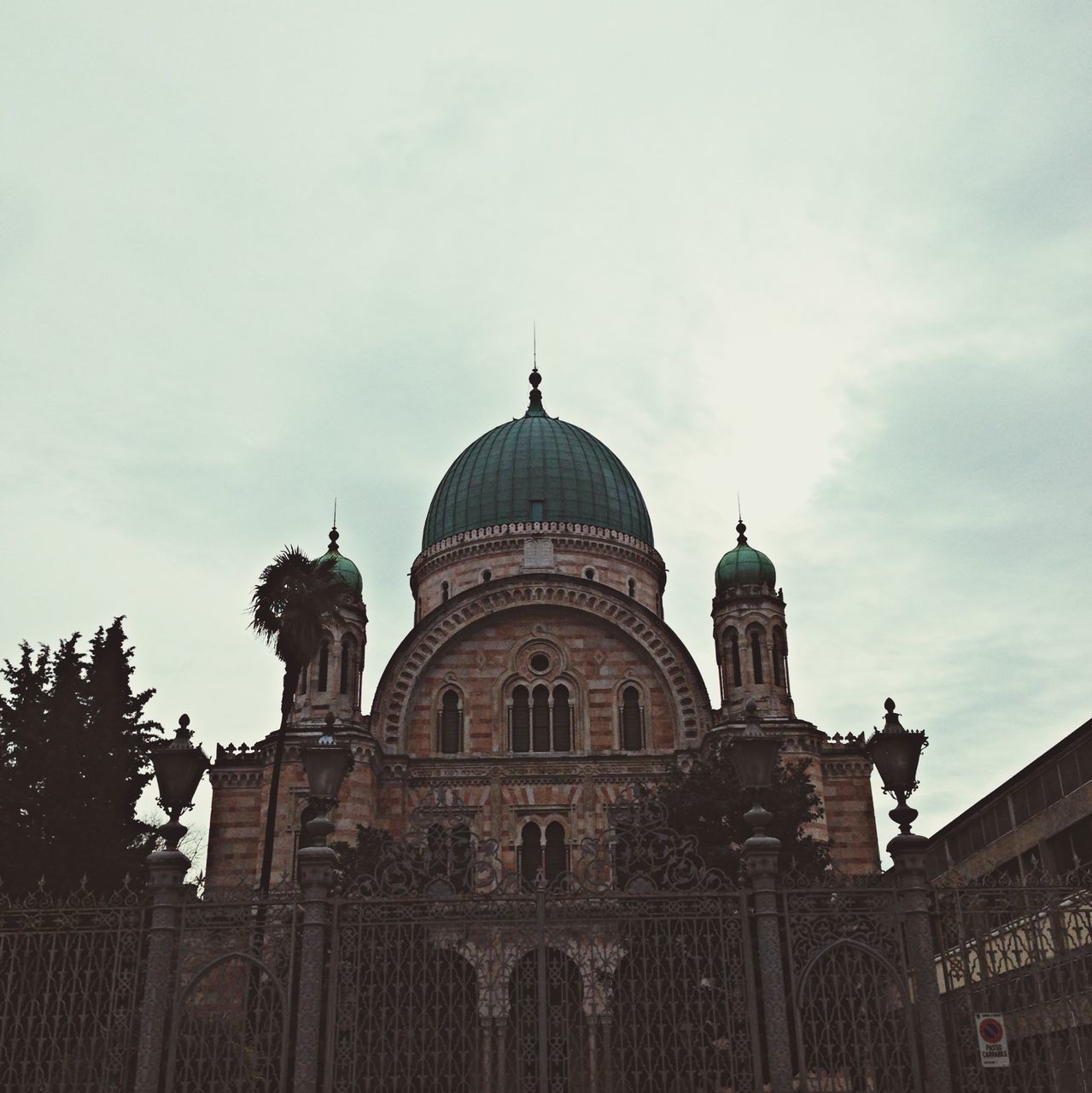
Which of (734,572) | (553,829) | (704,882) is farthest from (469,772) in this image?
(704,882)

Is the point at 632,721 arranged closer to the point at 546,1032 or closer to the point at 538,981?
the point at 538,981

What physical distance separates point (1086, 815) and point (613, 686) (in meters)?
14.3

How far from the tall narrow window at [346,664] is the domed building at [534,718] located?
2.0 inches

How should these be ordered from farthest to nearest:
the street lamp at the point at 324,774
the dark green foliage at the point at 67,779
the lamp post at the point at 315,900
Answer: the dark green foliage at the point at 67,779
the street lamp at the point at 324,774
the lamp post at the point at 315,900

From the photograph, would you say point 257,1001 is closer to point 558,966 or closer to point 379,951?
point 379,951

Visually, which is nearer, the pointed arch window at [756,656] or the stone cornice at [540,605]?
the stone cornice at [540,605]

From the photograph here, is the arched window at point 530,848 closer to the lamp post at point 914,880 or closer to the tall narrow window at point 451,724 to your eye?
the tall narrow window at point 451,724

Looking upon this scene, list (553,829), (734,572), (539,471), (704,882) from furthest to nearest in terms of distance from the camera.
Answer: (539,471), (734,572), (553,829), (704,882)

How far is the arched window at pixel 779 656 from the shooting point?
35.3 meters

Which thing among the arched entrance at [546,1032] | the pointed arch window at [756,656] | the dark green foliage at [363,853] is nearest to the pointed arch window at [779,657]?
the pointed arch window at [756,656]

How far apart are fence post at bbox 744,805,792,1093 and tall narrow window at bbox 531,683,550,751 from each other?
23275mm

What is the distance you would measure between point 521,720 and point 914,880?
79.3 ft

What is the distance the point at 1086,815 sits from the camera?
24.4 meters

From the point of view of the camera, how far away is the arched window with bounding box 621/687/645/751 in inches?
1367
